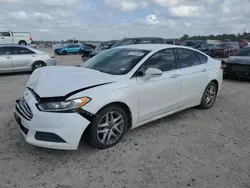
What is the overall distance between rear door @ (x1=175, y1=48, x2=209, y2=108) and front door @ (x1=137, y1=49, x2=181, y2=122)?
194 mm

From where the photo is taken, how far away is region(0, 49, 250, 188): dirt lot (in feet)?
9.26

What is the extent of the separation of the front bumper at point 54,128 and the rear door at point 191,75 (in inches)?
91.5

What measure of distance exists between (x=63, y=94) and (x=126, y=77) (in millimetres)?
1046

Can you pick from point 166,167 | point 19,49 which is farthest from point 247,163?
point 19,49

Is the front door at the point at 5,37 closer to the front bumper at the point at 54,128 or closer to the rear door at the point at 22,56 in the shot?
the rear door at the point at 22,56

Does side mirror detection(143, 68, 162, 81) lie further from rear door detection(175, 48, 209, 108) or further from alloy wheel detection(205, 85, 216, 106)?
alloy wheel detection(205, 85, 216, 106)

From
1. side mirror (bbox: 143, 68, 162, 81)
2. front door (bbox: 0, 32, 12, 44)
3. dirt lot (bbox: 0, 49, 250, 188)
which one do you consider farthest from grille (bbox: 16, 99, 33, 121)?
front door (bbox: 0, 32, 12, 44)

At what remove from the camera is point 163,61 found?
4.38 meters

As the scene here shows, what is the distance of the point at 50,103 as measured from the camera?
10.2 ft

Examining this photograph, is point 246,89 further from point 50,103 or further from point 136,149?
point 50,103

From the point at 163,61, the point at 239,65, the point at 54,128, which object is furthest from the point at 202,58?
the point at 239,65

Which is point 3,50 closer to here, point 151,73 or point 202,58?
point 202,58

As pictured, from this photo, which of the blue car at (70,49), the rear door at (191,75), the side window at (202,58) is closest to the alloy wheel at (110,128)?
the rear door at (191,75)

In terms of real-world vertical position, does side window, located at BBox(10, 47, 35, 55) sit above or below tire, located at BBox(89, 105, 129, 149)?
above
